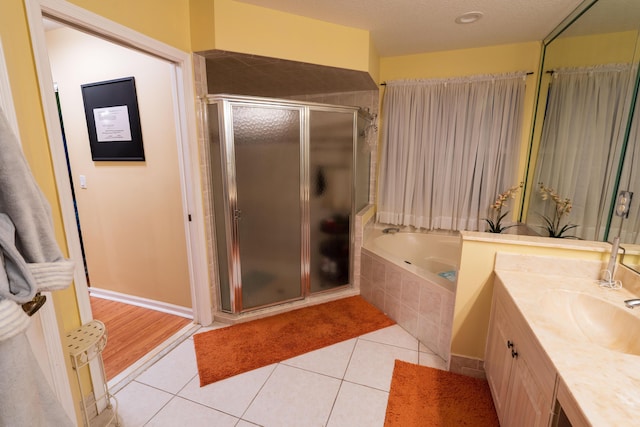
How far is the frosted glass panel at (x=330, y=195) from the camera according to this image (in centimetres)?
246

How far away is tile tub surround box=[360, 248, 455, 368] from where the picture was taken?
1950 millimetres

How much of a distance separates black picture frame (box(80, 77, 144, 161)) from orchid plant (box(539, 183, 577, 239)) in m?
3.28

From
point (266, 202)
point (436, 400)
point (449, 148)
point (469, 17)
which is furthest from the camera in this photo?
point (449, 148)

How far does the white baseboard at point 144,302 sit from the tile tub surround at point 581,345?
2400mm

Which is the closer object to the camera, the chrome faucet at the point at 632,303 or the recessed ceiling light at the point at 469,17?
the chrome faucet at the point at 632,303

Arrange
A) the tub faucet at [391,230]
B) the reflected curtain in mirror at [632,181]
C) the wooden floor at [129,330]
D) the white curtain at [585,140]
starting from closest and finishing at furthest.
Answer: the reflected curtain in mirror at [632,181], the white curtain at [585,140], the wooden floor at [129,330], the tub faucet at [391,230]

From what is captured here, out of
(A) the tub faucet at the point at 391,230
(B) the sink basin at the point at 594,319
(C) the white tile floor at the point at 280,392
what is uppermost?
(B) the sink basin at the point at 594,319

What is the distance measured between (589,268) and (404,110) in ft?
6.94

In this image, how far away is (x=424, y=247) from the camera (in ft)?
10.1

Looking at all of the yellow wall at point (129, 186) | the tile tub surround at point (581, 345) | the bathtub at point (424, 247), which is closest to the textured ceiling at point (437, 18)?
the yellow wall at point (129, 186)

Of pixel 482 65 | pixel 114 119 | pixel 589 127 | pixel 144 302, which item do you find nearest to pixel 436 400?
pixel 589 127

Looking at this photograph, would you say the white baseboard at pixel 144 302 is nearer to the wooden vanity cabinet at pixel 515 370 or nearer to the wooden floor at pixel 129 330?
the wooden floor at pixel 129 330

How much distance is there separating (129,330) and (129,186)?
3.90 ft

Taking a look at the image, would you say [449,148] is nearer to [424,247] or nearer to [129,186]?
[424,247]
